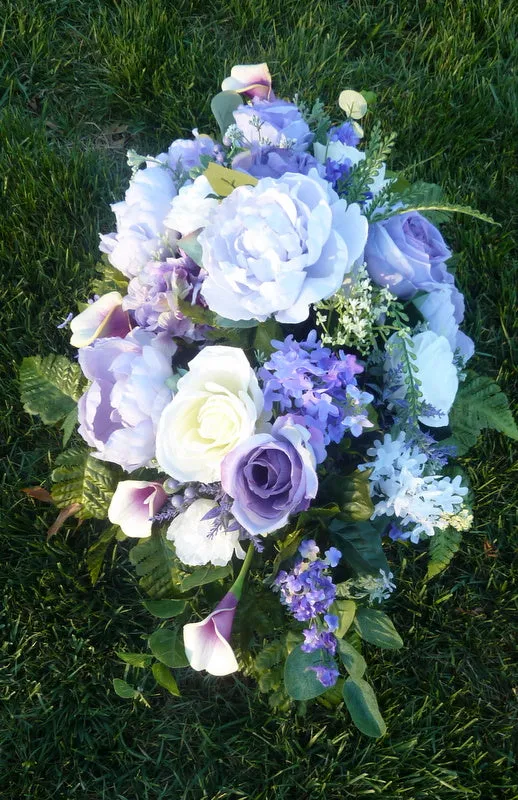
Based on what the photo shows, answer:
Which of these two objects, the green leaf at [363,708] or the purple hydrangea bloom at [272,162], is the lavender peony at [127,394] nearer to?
the purple hydrangea bloom at [272,162]

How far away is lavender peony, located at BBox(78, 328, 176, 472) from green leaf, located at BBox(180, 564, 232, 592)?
192 millimetres

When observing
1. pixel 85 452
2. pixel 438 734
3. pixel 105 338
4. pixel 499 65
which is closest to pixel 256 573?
pixel 85 452

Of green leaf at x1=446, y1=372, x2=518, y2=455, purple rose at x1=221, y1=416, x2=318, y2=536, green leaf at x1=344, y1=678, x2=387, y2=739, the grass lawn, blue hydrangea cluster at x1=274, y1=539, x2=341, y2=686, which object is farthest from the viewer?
the grass lawn

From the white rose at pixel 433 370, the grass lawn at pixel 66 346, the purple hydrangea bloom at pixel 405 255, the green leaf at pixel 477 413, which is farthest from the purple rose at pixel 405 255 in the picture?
the grass lawn at pixel 66 346

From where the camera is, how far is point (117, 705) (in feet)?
5.41

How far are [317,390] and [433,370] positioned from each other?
0.24m

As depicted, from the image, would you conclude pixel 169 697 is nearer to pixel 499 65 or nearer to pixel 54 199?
pixel 54 199

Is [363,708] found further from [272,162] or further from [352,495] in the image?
[272,162]

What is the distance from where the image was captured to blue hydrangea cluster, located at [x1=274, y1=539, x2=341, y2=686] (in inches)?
42.2

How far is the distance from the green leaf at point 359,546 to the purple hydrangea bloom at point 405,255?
384 mm

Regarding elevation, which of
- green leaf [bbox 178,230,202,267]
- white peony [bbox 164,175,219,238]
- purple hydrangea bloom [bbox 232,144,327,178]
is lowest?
green leaf [bbox 178,230,202,267]

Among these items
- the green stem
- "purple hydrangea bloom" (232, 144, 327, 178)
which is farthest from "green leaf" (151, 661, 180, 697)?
"purple hydrangea bloom" (232, 144, 327, 178)

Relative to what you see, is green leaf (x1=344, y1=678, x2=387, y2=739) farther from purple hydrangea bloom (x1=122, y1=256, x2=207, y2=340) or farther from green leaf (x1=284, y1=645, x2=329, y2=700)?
purple hydrangea bloom (x1=122, y1=256, x2=207, y2=340)

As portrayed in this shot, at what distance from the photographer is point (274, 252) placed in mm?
990
